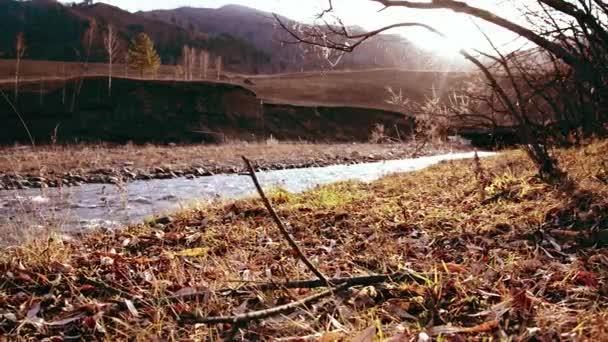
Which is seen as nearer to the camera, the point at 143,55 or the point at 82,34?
the point at 143,55

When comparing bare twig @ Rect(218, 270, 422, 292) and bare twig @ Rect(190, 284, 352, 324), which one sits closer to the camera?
bare twig @ Rect(190, 284, 352, 324)

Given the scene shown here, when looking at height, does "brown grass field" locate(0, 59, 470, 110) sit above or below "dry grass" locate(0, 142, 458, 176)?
above

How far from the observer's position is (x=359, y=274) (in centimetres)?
246

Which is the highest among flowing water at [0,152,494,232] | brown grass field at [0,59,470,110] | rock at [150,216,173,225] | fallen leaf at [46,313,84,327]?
brown grass field at [0,59,470,110]

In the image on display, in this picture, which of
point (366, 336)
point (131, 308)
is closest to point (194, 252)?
point (131, 308)

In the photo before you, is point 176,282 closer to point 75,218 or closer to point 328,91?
point 75,218

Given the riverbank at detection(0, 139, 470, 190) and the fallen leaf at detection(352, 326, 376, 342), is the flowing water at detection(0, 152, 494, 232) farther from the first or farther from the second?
the fallen leaf at detection(352, 326, 376, 342)

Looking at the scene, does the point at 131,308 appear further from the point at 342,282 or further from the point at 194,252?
the point at 194,252

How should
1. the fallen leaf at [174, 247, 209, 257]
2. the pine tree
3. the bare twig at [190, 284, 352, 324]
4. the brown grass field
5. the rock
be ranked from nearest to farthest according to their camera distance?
the bare twig at [190, 284, 352, 324]
the fallen leaf at [174, 247, 209, 257]
the rock
the pine tree
the brown grass field

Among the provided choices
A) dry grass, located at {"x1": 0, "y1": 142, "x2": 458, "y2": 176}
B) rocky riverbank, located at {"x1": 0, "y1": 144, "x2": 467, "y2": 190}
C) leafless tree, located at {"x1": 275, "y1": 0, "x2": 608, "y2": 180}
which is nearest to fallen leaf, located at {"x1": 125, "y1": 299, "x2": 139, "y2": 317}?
leafless tree, located at {"x1": 275, "y1": 0, "x2": 608, "y2": 180}

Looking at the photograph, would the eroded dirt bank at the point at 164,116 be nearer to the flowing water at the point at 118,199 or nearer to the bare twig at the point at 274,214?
the flowing water at the point at 118,199

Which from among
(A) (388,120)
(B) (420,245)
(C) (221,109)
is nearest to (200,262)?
(B) (420,245)

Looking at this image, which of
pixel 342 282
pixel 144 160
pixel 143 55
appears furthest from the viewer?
pixel 143 55

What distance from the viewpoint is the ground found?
5.93 ft
